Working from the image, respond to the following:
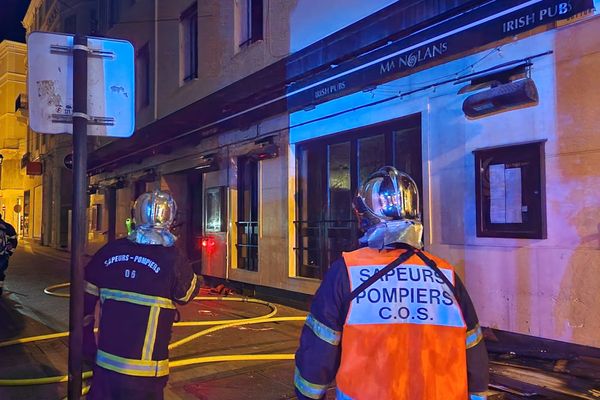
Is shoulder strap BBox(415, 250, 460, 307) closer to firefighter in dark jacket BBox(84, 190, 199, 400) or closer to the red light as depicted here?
firefighter in dark jacket BBox(84, 190, 199, 400)

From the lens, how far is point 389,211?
2014mm

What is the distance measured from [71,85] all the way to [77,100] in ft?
0.46

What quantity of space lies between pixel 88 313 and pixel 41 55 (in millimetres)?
1538

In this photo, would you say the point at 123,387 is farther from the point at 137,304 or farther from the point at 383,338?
the point at 383,338

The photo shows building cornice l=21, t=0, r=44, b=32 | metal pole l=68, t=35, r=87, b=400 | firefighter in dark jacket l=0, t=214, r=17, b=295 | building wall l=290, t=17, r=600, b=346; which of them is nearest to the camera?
metal pole l=68, t=35, r=87, b=400

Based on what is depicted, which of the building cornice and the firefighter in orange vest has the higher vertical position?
the building cornice

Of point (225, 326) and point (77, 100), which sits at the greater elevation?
point (77, 100)

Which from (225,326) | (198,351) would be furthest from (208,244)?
(198,351)

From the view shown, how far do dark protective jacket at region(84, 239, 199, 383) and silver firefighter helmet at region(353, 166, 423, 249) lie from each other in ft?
3.94

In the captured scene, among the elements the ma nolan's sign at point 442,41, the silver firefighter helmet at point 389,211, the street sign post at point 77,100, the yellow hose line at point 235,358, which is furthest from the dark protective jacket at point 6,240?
the silver firefighter helmet at point 389,211

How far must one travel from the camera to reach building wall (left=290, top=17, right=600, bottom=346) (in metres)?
4.94

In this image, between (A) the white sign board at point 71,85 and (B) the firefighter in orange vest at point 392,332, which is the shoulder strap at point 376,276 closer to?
(B) the firefighter in orange vest at point 392,332

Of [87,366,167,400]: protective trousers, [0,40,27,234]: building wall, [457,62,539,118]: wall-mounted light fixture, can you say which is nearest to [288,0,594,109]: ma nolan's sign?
[457,62,539,118]: wall-mounted light fixture

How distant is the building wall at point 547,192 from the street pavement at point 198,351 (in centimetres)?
245
